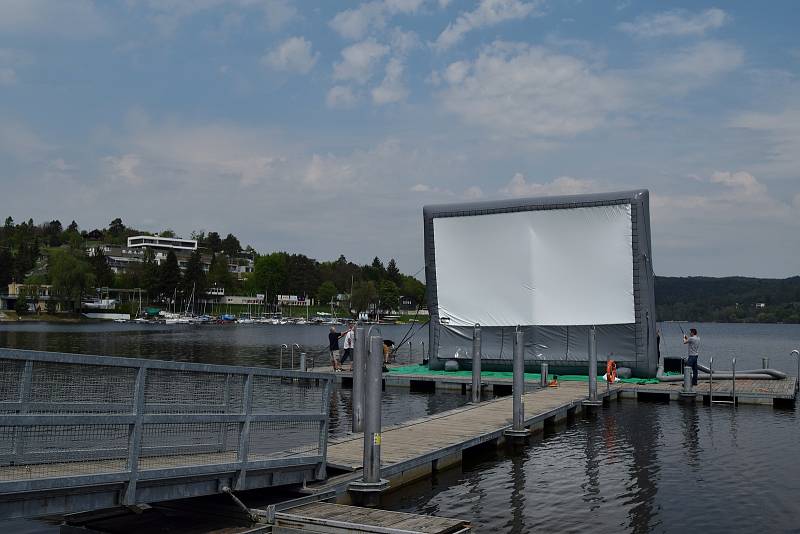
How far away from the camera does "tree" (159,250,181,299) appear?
159m

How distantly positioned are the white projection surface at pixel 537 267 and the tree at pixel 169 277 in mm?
137028

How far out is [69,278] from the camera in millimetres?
135875

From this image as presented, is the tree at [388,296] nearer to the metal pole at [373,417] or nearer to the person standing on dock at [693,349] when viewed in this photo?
the person standing on dock at [693,349]

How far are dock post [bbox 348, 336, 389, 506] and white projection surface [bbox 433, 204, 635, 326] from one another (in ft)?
58.7

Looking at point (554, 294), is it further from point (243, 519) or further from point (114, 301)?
point (114, 301)

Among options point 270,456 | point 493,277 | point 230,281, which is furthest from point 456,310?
point 230,281

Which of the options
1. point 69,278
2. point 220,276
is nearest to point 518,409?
point 69,278

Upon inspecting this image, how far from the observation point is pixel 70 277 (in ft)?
446

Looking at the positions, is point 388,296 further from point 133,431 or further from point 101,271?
point 133,431

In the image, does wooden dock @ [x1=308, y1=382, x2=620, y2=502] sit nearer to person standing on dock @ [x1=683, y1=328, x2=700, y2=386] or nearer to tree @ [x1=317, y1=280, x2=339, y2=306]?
person standing on dock @ [x1=683, y1=328, x2=700, y2=386]

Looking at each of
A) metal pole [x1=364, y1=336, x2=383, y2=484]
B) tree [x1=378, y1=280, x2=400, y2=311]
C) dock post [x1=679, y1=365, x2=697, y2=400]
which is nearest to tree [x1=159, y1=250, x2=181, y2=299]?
tree [x1=378, y1=280, x2=400, y2=311]

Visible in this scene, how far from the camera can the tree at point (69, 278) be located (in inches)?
5335

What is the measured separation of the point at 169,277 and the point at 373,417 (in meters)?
155

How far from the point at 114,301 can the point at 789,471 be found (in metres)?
159
